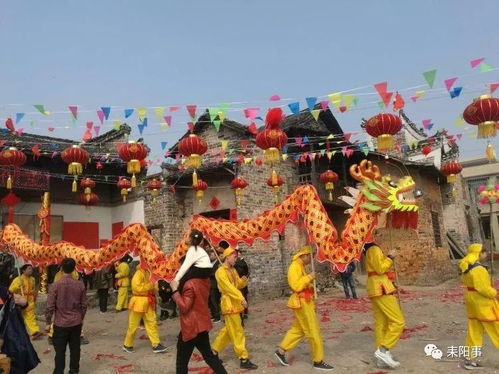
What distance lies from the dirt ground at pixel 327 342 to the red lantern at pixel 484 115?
3.14 metres

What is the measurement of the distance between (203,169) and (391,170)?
22.0 feet

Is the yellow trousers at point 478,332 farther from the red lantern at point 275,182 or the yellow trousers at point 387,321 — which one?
the red lantern at point 275,182

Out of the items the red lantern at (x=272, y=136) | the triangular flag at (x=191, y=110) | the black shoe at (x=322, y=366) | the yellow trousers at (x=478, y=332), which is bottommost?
the black shoe at (x=322, y=366)

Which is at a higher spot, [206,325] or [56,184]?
[56,184]

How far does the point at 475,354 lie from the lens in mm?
5203

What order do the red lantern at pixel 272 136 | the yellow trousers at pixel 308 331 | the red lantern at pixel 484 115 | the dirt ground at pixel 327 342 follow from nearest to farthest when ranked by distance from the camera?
the yellow trousers at pixel 308 331 → the dirt ground at pixel 327 342 → the red lantern at pixel 484 115 → the red lantern at pixel 272 136

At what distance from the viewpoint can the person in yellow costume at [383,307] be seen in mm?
5441

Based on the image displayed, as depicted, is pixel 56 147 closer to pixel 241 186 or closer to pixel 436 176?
pixel 241 186

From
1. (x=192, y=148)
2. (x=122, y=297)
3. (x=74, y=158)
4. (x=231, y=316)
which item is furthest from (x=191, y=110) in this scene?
(x=122, y=297)

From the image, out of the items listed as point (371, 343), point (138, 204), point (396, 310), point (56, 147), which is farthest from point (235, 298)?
point (56, 147)

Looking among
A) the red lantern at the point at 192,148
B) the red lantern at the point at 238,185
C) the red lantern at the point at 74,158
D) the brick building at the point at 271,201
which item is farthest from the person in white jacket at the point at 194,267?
the brick building at the point at 271,201

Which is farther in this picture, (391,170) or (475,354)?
(391,170)

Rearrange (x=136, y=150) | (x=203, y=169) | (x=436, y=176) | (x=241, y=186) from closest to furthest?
1. (x=136, y=150)
2. (x=241, y=186)
3. (x=203, y=169)
4. (x=436, y=176)

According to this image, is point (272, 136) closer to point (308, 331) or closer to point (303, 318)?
point (303, 318)
